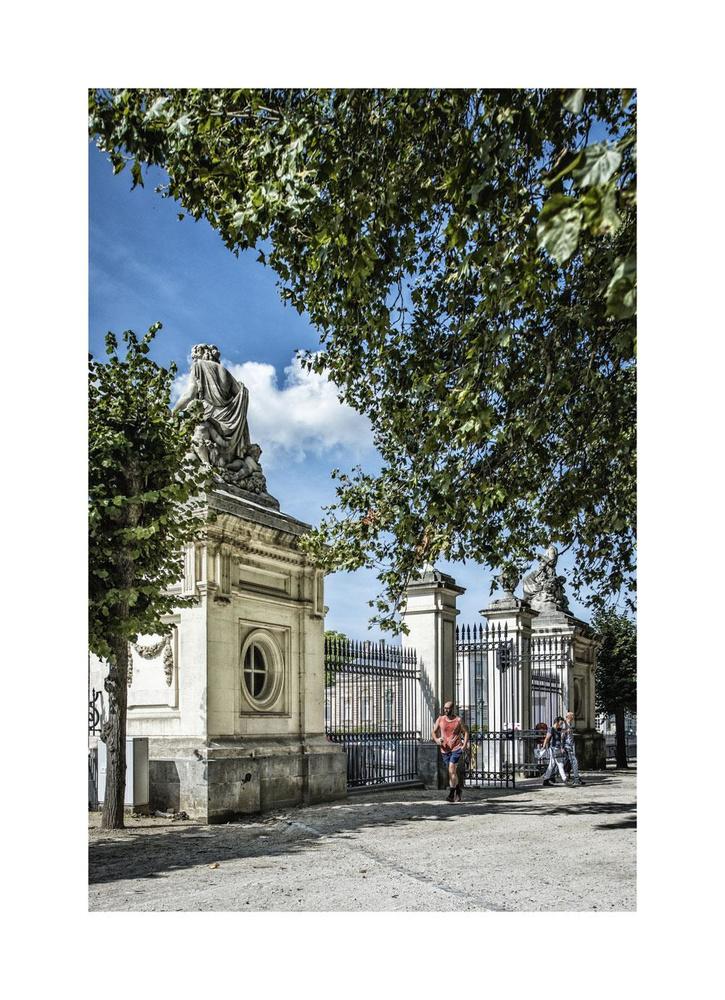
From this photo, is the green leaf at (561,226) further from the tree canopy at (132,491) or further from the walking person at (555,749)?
the walking person at (555,749)

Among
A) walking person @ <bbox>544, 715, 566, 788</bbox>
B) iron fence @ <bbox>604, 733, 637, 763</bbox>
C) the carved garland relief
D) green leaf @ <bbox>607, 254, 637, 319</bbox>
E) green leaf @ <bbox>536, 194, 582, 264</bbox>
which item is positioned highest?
green leaf @ <bbox>536, 194, 582, 264</bbox>

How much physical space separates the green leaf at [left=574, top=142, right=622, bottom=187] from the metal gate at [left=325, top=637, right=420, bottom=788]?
30.7 feet

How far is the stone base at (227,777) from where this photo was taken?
357 inches

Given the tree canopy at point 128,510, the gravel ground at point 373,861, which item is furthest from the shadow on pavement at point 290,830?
the tree canopy at point 128,510

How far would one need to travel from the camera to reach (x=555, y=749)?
48.4ft

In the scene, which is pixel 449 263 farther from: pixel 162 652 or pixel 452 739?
pixel 452 739

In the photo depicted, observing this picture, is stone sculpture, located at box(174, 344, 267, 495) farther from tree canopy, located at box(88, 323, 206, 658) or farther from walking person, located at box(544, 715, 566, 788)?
walking person, located at box(544, 715, 566, 788)

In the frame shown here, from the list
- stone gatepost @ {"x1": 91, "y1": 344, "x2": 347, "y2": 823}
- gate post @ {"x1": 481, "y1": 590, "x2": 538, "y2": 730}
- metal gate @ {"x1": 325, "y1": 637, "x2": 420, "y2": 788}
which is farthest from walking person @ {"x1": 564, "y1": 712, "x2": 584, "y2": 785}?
stone gatepost @ {"x1": 91, "y1": 344, "x2": 347, "y2": 823}

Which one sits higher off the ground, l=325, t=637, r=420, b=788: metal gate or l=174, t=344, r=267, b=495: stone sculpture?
l=174, t=344, r=267, b=495: stone sculpture

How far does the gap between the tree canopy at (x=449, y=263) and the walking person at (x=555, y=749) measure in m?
7.48

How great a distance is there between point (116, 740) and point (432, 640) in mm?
6911

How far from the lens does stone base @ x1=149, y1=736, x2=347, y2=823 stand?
29.8ft

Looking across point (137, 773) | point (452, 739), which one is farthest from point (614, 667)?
point (137, 773)
